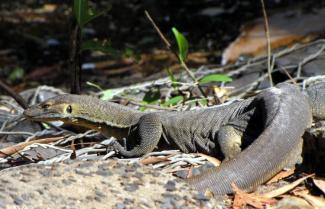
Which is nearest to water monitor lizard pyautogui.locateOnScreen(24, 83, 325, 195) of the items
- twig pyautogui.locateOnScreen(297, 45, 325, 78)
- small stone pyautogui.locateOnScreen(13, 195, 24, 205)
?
small stone pyautogui.locateOnScreen(13, 195, 24, 205)

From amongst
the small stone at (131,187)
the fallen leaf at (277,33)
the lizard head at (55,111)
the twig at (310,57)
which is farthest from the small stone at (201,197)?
the fallen leaf at (277,33)

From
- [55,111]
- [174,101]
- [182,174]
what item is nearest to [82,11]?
[55,111]

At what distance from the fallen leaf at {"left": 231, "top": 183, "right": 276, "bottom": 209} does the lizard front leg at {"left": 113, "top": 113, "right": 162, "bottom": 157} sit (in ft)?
3.75

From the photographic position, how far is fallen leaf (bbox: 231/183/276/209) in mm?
3666

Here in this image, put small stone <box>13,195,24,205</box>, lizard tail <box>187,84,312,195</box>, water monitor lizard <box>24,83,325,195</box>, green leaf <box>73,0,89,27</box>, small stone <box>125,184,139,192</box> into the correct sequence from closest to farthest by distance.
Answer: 1. small stone <box>13,195,24,205</box>
2. small stone <box>125,184,139,192</box>
3. lizard tail <box>187,84,312,195</box>
4. water monitor lizard <box>24,83,325,195</box>
5. green leaf <box>73,0,89,27</box>

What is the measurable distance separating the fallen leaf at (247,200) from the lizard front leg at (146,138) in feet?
3.75

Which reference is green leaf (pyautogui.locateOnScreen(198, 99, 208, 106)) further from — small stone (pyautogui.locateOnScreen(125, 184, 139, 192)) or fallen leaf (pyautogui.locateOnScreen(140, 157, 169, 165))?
small stone (pyautogui.locateOnScreen(125, 184, 139, 192))

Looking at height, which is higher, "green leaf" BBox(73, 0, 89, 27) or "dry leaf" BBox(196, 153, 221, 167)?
"green leaf" BBox(73, 0, 89, 27)

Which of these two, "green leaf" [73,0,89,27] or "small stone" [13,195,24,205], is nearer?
"small stone" [13,195,24,205]

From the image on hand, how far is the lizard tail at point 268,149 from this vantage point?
12.3ft

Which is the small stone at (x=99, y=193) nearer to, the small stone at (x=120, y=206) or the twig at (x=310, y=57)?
the small stone at (x=120, y=206)

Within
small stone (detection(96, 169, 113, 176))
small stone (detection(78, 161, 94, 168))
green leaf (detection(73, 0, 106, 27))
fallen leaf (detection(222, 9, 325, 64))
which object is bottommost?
fallen leaf (detection(222, 9, 325, 64))

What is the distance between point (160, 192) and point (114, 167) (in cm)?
34

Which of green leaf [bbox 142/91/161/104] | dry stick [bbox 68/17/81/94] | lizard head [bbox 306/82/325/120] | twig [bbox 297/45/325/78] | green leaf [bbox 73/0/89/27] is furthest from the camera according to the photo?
twig [bbox 297/45/325/78]
